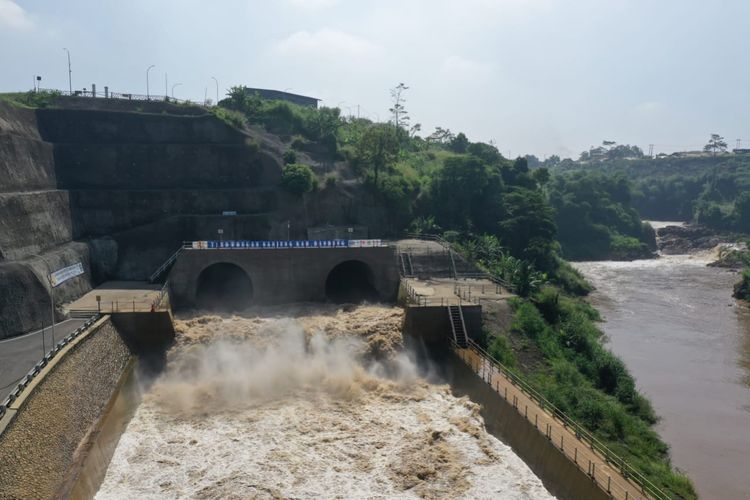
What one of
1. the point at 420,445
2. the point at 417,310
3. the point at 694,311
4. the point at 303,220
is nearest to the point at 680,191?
the point at 694,311

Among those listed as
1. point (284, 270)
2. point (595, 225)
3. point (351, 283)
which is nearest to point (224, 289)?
point (284, 270)

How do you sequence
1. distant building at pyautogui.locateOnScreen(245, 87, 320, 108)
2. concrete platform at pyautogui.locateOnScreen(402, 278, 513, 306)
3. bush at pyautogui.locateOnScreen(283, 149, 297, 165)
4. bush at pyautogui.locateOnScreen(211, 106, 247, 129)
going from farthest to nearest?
1. distant building at pyautogui.locateOnScreen(245, 87, 320, 108)
2. bush at pyautogui.locateOnScreen(211, 106, 247, 129)
3. bush at pyautogui.locateOnScreen(283, 149, 297, 165)
4. concrete platform at pyautogui.locateOnScreen(402, 278, 513, 306)

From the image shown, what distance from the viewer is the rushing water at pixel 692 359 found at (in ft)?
91.5

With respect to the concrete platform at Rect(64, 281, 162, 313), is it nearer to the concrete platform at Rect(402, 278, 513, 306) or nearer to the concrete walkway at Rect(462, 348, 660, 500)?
the concrete platform at Rect(402, 278, 513, 306)

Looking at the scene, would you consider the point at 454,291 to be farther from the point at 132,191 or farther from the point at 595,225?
the point at 595,225

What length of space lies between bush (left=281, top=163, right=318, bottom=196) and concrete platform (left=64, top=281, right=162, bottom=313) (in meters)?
15.6

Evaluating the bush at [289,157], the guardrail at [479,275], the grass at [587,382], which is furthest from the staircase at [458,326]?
the bush at [289,157]

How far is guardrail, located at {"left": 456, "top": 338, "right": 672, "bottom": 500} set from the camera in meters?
21.1

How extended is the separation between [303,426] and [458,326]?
1298 cm

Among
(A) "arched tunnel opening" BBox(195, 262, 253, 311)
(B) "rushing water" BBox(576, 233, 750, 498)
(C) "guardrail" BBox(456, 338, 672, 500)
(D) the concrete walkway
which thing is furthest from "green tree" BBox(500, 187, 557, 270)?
(D) the concrete walkway

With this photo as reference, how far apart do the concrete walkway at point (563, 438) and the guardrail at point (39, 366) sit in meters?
20.5

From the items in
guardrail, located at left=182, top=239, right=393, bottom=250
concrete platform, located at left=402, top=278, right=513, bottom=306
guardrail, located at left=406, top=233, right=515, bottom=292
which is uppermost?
guardrail, located at left=182, top=239, right=393, bottom=250

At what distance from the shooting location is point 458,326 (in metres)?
37.5

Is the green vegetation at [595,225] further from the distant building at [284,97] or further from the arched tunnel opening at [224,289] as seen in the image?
the arched tunnel opening at [224,289]
